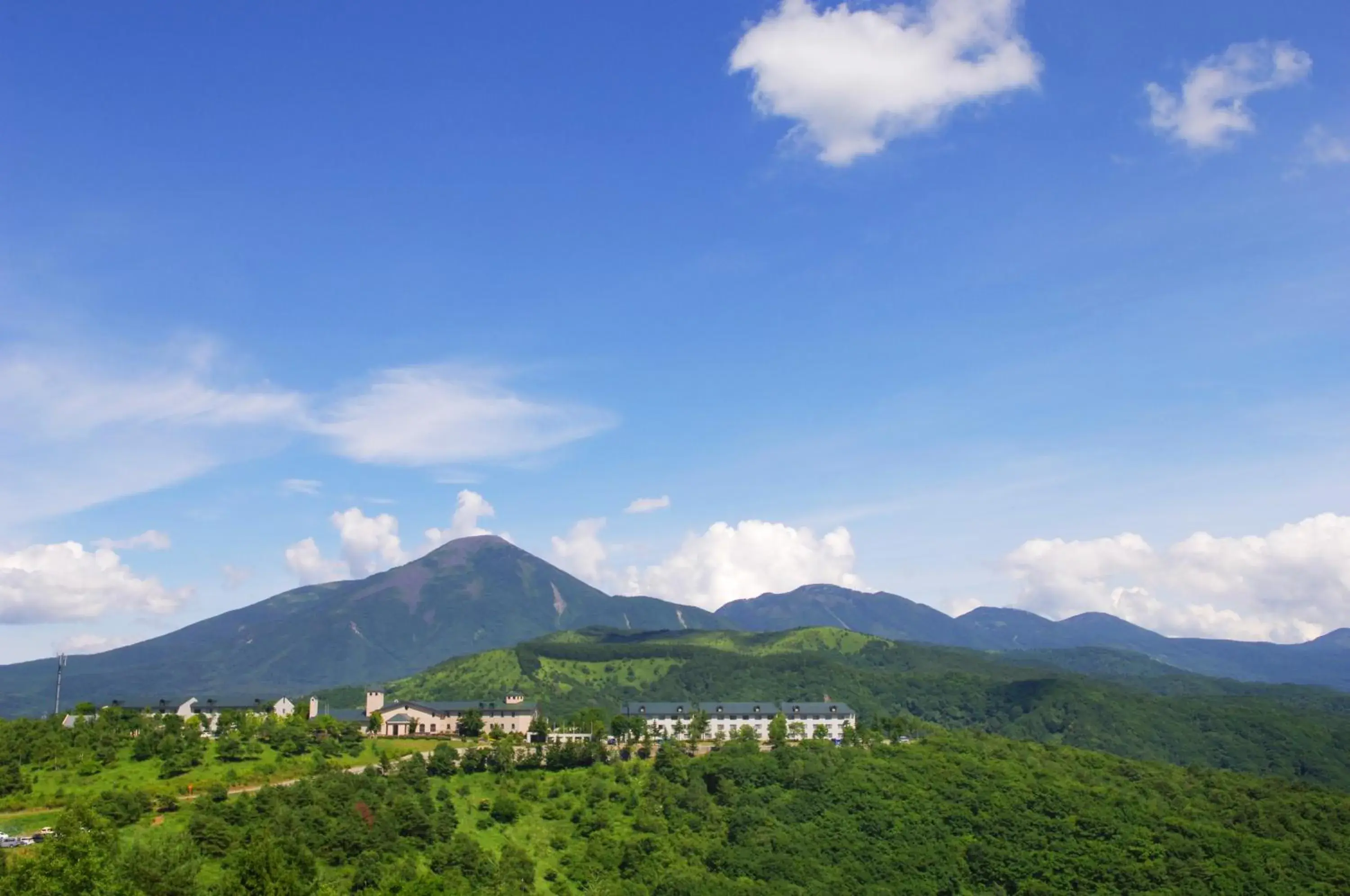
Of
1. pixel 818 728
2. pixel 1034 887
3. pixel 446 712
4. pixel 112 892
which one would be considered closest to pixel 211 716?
pixel 446 712

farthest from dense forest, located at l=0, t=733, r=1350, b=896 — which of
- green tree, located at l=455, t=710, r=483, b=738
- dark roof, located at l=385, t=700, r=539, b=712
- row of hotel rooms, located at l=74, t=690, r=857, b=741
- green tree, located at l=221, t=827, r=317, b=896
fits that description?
dark roof, located at l=385, t=700, r=539, b=712

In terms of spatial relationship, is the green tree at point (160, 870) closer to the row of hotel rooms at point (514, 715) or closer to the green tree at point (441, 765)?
the green tree at point (441, 765)

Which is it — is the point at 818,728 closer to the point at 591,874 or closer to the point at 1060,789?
the point at 1060,789

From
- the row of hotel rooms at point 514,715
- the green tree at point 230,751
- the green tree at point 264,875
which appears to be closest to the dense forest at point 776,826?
the green tree at point 264,875

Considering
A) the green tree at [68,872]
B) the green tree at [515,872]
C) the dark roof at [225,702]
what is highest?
the dark roof at [225,702]

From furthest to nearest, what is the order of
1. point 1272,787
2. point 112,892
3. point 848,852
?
point 1272,787 < point 848,852 < point 112,892

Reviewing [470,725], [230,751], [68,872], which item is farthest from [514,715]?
[68,872]
